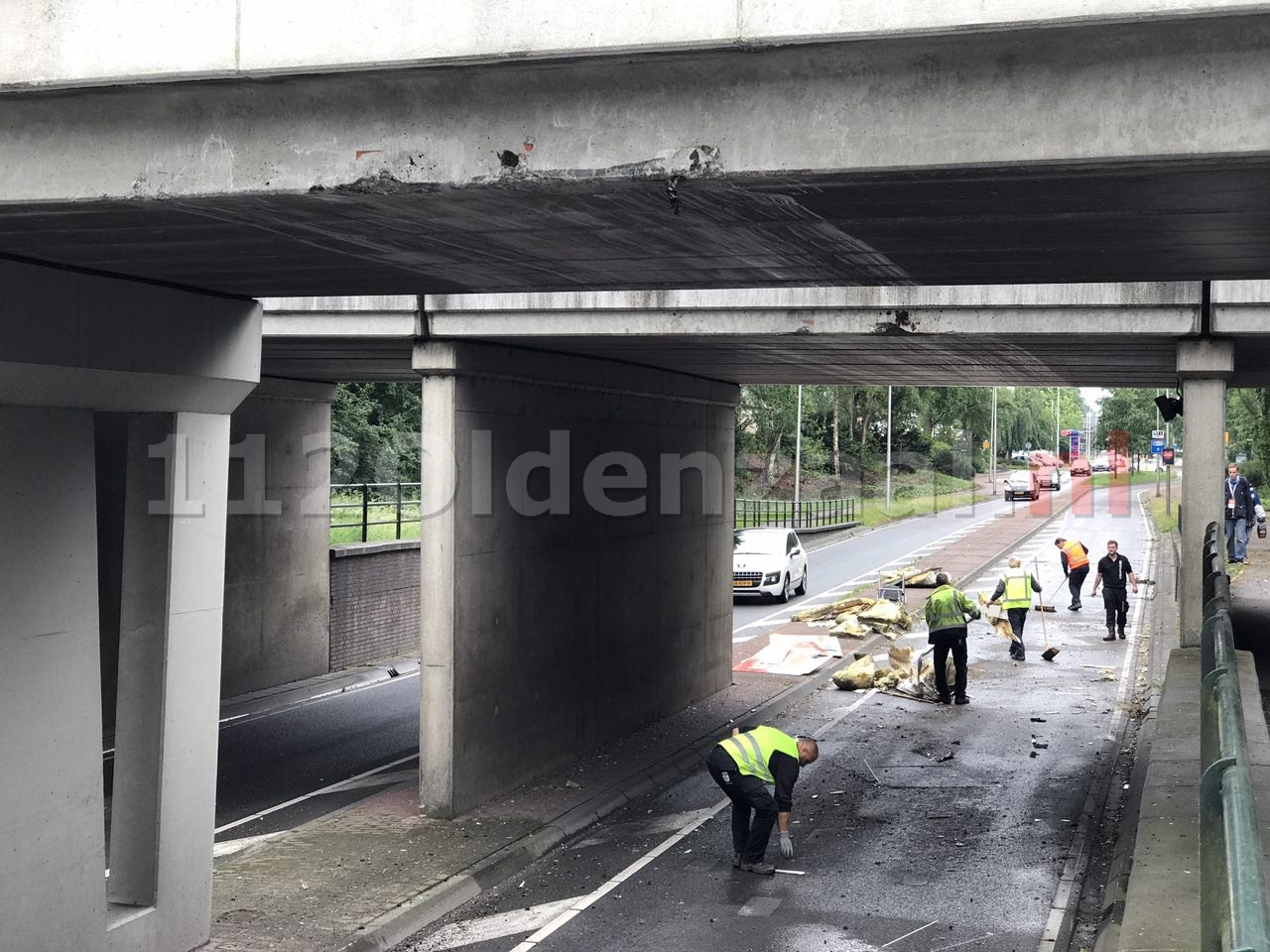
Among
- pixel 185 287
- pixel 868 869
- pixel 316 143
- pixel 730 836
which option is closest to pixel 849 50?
pixel 316 143

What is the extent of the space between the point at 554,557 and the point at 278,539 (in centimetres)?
721

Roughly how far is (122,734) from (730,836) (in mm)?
5493

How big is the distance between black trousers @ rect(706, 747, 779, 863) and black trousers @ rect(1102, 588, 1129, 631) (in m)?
13.4

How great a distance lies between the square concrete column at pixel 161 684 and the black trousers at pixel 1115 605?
17288mm

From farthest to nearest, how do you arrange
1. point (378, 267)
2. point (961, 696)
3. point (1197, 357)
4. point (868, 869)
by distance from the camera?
point (961, 696) → point (1197, 357) → point (868, 869) → point (378, 267)

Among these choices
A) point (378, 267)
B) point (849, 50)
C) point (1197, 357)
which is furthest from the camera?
point (1197, 357)

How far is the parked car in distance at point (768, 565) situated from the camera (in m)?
28.7

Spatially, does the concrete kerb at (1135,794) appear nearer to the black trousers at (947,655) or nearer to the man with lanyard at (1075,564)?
the man with lanyard at (1075,564)

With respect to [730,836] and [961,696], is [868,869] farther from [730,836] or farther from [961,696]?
[961,696]

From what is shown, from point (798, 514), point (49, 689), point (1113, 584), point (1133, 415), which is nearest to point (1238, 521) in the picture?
point (1113, 584)

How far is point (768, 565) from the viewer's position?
28.8 m

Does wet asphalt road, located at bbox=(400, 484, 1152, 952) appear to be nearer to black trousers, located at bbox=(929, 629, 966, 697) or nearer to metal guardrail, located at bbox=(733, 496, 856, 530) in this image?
black trousers, located at bbox=(929, 629, 966, 697)

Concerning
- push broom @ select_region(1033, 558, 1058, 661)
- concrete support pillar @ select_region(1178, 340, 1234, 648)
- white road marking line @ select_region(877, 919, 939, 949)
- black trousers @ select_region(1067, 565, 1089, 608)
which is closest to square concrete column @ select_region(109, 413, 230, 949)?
white road marking line @ select_region(877, 919, 939, 949)

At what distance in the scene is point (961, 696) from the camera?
17547mm
